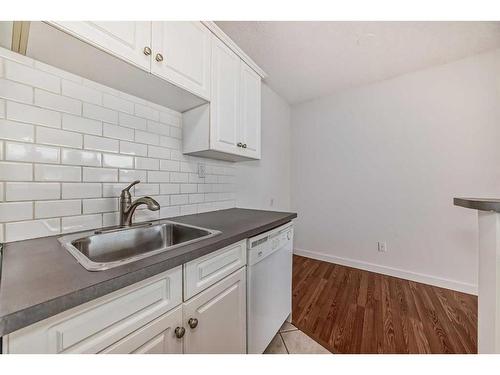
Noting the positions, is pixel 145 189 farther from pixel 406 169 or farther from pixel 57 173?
pixel 406 169

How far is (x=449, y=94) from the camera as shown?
2.08 metres

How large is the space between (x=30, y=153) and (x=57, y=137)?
0.39ft

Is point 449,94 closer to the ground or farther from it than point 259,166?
farther from it

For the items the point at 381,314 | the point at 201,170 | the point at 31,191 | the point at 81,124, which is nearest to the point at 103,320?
the point at 31,191

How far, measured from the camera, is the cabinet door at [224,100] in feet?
4.40

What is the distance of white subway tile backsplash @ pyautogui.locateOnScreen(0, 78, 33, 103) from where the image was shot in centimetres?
79

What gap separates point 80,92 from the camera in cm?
99

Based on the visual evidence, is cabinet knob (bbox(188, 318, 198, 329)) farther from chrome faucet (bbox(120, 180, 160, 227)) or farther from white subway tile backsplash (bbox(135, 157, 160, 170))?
white subway tile backsplash (bbox(135, 157, 160, 170))

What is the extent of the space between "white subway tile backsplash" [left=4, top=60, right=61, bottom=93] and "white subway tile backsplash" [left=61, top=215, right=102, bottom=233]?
0.58 m

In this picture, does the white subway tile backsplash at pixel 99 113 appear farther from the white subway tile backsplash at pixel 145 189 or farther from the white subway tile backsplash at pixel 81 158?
the white subway tile backsplash at pixel 145 189

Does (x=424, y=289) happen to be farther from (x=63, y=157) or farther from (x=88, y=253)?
(x=63, y=157)

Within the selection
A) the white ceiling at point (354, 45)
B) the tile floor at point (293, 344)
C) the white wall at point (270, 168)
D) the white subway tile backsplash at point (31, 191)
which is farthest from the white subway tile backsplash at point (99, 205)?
the white ceiling at point (354, 45)
